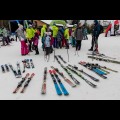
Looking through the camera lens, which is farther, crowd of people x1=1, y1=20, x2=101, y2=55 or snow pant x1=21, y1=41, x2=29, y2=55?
snow pant x1=21, y1=41, x2=29, y2=55

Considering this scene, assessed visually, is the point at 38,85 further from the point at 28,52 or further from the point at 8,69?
the point at 28,52

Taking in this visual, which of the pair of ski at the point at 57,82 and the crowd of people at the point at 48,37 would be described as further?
the crowd of people at the point at 48,37

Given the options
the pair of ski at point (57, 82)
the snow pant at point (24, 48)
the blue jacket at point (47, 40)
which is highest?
the blue jacket at point (47, 40)

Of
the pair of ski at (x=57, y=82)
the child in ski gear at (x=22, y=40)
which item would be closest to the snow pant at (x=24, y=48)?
the child in ski gear at (x=22, y=40)

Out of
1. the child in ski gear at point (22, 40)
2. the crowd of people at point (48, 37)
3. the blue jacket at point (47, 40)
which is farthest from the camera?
the child in ski gear at point (22, 40)

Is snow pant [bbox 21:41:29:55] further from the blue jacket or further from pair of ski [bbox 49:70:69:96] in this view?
pair of ski [bbox 49:70:69:96]

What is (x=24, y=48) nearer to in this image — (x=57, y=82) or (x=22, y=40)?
(x=22, y=40)

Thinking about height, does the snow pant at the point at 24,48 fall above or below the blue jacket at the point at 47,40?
below

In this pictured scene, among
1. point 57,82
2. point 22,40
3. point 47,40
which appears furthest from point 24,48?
point 57,82

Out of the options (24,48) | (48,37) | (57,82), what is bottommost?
(57,82)

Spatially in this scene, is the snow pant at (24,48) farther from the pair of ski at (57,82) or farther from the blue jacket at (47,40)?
the pair of ski at (57,82)

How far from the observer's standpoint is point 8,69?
898 centimetres

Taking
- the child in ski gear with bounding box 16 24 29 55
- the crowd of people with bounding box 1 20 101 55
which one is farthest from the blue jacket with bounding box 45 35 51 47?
the child in ski gear with bounding box 16 24 29 55
